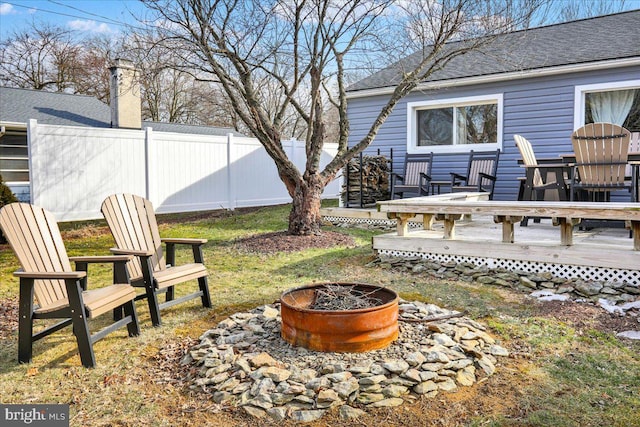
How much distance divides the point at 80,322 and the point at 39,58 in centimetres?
1998

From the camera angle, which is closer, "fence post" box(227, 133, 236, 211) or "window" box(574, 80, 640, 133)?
"window" box(574, 80, 640, 133)

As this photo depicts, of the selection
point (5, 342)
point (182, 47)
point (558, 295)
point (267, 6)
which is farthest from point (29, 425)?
point (267, 6)

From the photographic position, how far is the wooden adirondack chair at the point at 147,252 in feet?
11.2

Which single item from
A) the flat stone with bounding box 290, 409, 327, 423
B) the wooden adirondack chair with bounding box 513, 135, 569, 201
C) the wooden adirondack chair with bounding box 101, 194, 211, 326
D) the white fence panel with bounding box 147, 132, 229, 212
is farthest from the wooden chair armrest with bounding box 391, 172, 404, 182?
the flat stone with bounding box 290, 409, 327, 423

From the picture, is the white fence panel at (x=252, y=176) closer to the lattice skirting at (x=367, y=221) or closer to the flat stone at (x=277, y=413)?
the lattice skirting at (x=367, y=221)

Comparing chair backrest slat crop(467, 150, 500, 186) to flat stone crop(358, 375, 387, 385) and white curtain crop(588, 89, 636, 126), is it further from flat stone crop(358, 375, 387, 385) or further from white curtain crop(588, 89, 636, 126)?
flat stone crop(358, 375, 387, 385)

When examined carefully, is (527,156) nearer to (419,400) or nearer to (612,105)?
(612,105)

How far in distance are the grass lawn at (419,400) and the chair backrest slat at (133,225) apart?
44 centimetres

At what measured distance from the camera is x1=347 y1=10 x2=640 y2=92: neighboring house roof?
8023 mm

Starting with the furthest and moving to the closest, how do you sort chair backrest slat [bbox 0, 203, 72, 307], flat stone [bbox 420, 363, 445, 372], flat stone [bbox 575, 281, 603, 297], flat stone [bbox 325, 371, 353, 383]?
flat stone [bbox 575, 281, 603, 297], chair backrest slat [bbox 0, 203, 72, 307], flat stone [bbox 420, 363, 445, 372], flat stone [bbox 325, 371, 353, 383]

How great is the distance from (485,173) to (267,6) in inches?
179

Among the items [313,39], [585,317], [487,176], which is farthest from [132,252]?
[487,176]

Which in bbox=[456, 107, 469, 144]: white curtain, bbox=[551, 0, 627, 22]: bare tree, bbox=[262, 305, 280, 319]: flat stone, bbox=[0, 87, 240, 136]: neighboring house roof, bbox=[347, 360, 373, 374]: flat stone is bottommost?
bbox=[347, 360, 373, 374]: flat stone

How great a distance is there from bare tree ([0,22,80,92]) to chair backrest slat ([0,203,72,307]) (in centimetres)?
1869
